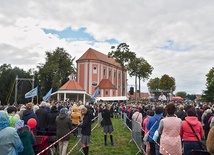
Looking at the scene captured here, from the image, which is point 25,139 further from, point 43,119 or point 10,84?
point 10,84

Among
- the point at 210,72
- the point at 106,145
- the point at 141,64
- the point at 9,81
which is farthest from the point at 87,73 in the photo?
the point at 106,145

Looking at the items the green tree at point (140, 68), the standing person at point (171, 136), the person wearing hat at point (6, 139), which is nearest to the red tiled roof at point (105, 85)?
the green tree at point (140, 68)

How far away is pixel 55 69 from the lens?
6700 cm

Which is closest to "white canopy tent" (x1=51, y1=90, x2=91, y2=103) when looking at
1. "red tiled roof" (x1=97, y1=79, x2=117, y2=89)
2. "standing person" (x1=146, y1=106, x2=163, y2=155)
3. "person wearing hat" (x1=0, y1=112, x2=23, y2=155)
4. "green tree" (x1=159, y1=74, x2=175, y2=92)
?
"red tiled roof" (x1=97, y1=79, x2=117, y2=89)

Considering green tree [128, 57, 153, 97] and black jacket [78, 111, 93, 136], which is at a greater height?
→ green tree [128, 57, 153, 97]

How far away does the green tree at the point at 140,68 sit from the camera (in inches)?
2697

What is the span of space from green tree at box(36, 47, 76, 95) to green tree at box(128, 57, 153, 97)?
665 inches

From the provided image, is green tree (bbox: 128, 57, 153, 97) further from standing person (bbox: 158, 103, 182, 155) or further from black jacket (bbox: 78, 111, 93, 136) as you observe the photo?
standing person (bbox: 158, 103, 182, 155)

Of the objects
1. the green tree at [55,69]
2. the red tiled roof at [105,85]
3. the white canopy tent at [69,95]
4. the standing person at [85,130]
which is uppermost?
the green tree at [55,69]

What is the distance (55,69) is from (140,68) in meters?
22.8

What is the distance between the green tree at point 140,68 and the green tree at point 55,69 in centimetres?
1688

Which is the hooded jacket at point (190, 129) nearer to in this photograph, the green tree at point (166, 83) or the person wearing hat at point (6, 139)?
the person wearing hat at point (6, 139)

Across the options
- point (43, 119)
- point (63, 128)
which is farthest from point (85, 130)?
point (43, 119)

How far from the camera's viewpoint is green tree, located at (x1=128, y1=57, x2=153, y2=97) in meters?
68.5
